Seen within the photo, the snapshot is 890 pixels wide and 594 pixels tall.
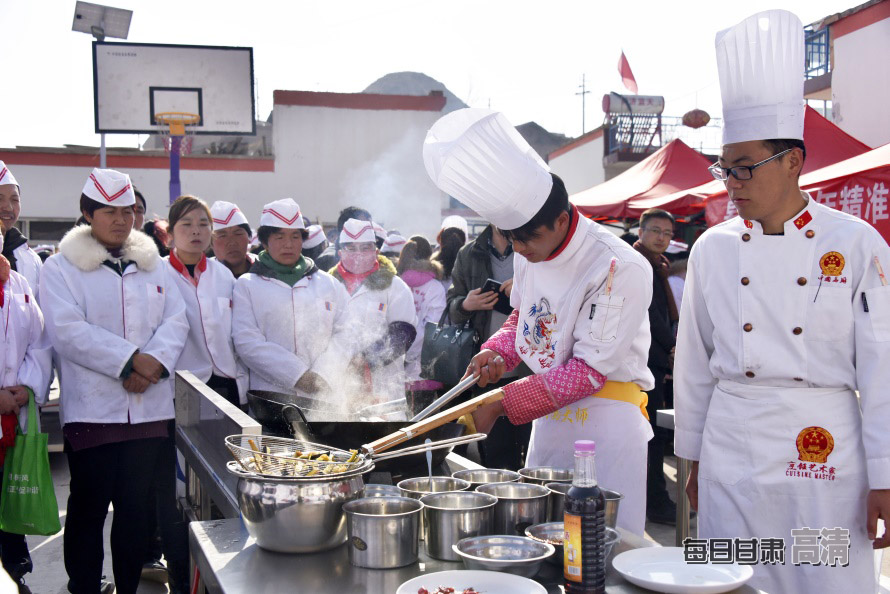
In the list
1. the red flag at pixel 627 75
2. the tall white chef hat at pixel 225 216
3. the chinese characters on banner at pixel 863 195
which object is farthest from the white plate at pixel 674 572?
the red flag at pixel 627 75

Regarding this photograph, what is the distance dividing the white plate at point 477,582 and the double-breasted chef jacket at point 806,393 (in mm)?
931

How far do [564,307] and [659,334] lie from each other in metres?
3.09

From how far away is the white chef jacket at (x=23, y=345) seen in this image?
370 cm

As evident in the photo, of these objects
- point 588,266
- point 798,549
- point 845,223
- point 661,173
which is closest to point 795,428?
point 798,549

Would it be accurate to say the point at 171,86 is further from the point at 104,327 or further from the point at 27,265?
the point at 104,327

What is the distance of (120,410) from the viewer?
3.65m

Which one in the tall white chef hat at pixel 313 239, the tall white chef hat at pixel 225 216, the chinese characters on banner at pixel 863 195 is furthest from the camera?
the tall white chef hat at pixel 313 239

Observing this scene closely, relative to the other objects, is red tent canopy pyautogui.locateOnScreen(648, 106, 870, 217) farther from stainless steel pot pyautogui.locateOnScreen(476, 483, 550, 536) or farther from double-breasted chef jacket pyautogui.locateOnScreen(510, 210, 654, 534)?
stainless steel pot pyautogui.locateOnScreen(476, 483, 550, 536)

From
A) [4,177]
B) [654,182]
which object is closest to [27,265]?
[4,177]

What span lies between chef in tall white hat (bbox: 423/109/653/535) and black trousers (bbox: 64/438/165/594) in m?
2.08

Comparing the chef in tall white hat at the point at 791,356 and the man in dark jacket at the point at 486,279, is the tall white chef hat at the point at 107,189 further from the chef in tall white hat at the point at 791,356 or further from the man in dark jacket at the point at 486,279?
the chef in tall white hat at the point at 791,356

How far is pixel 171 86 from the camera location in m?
14.2

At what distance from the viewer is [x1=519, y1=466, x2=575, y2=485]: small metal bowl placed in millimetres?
2109

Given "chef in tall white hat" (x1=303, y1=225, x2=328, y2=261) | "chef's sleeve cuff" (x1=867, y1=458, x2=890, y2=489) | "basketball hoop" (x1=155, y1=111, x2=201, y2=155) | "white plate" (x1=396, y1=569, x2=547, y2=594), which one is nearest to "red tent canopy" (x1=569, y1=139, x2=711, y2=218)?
"chef in tall white hat" (x1=303, y1=225, x2=328, y2=261)
